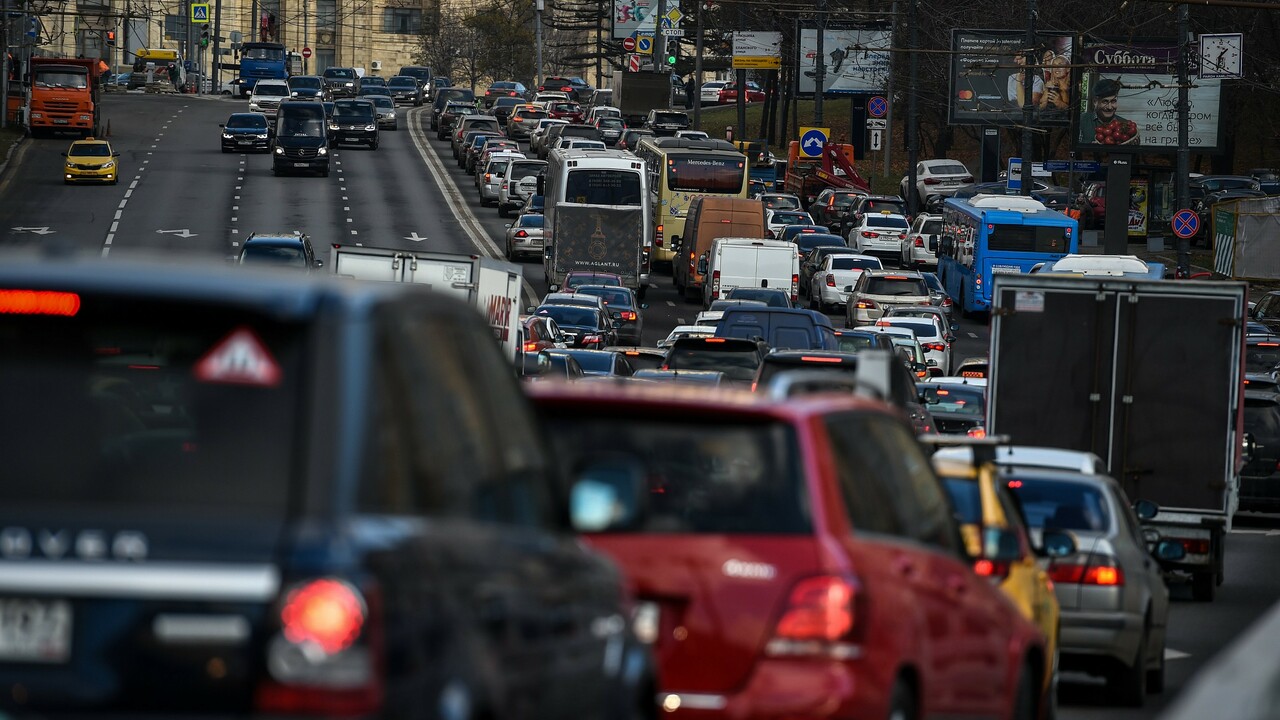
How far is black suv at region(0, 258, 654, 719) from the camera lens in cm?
398

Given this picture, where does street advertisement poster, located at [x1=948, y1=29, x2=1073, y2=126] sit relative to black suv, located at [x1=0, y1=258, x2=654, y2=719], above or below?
above

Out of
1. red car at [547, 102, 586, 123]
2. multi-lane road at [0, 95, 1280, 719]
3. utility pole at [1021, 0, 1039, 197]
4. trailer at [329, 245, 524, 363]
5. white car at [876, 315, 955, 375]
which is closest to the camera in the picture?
trailer at [329, 245, 524, 363]

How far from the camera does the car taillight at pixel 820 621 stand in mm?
6664

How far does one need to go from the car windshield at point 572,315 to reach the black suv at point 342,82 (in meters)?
73.5

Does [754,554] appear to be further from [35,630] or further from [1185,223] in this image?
[1185,223]

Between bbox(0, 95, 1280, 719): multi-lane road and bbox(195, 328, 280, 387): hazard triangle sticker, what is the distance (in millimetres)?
41659

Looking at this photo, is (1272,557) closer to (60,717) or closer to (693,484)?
(693,484)

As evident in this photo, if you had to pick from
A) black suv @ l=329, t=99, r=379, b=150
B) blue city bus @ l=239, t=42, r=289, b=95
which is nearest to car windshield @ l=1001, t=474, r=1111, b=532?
black suv @ l=329, t=99, r=379, b=150

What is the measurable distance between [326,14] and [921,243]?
104 metres

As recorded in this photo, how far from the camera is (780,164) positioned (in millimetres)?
92188

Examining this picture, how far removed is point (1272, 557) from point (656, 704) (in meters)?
18.3

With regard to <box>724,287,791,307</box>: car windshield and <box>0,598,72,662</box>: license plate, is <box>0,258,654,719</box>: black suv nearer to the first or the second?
<box>0,598,72,662</box>: license plate

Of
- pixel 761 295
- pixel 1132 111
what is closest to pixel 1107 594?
pixel 761 295

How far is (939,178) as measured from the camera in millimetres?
77750
